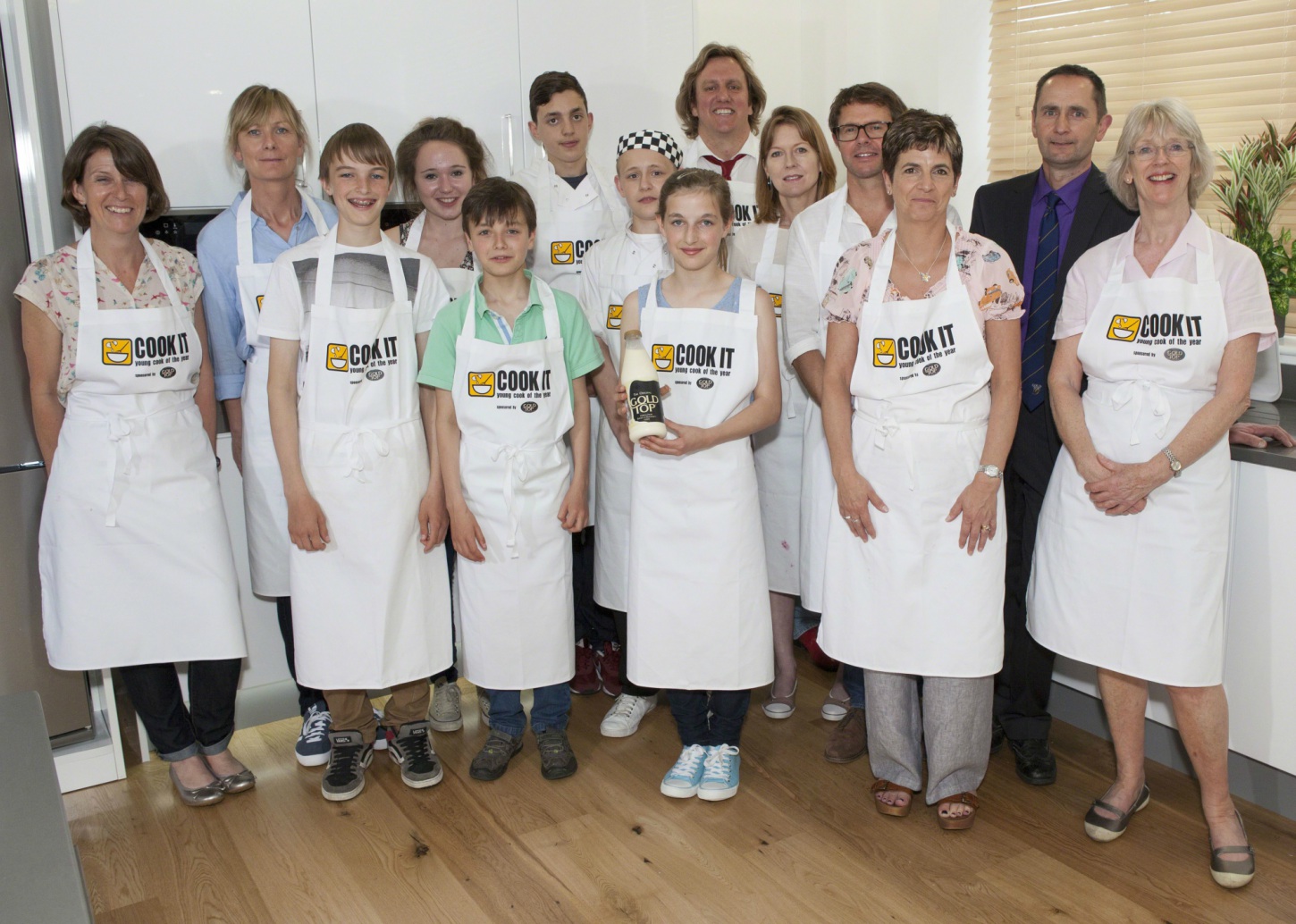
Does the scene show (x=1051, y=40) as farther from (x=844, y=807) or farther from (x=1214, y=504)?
(x=844, y=807)

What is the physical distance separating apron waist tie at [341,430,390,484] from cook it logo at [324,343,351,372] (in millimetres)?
140

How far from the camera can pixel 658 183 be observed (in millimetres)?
2604

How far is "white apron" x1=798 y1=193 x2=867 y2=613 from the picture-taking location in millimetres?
2471

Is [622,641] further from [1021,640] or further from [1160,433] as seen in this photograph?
[1160,433]

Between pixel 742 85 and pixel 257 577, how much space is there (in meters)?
1.81

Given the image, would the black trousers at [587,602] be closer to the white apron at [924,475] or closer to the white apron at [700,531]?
the white apron at [700,531]

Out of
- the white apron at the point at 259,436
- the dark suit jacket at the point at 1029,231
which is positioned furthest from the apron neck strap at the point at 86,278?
the dark suit jacket at the point at 1029,231

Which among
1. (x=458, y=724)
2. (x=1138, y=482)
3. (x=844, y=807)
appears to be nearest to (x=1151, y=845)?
(x=844, y=807)

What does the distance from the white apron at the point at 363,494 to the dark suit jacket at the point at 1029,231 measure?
4.39 ft

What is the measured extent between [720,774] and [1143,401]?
1.18 metres

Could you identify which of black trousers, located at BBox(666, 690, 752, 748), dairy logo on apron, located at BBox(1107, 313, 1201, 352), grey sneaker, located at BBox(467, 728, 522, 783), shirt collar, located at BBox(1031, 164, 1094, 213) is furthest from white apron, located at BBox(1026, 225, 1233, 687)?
grey sneaker, located at BBox(467, 728, 522, 783)

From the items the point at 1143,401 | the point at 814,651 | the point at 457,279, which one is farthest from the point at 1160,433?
the point at 457,279

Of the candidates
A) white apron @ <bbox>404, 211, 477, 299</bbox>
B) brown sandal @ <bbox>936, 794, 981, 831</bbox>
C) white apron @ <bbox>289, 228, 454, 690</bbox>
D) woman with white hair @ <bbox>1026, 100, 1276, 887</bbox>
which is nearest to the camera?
woman with white hair @ <bbox>1026, 100, 1276, 887</bbox>

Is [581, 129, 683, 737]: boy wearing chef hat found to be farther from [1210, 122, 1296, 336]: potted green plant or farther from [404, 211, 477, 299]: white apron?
[1210, 122, 1296, 336]: potted green plant
